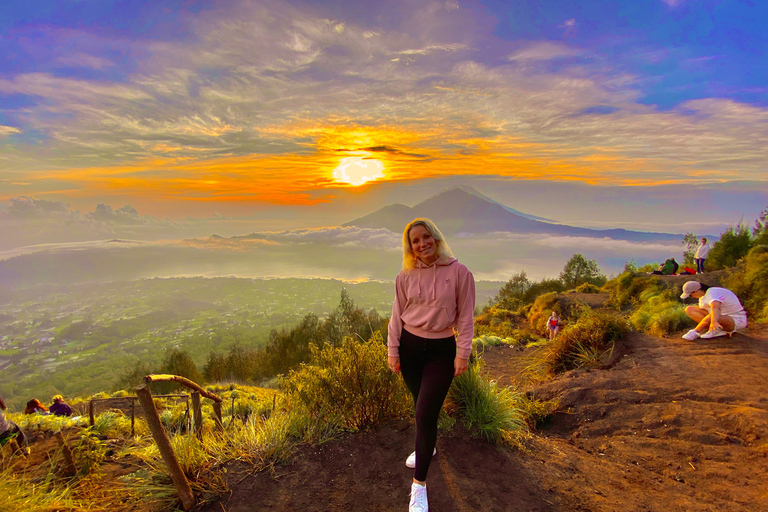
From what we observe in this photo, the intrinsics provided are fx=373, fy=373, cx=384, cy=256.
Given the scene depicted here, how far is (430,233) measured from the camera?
2902 mm

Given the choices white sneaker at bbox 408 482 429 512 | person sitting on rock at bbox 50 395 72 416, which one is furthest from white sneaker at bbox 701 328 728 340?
person sitting on rock at bbox 50 395 72 416

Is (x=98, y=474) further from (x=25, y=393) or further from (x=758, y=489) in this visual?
(x=25, y=393)

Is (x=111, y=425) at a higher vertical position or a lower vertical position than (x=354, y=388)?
lower

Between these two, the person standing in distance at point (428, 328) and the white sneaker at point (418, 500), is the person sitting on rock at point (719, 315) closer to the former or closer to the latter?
the person standing in distance at point (428, 328)

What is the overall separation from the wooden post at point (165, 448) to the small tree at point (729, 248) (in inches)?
902

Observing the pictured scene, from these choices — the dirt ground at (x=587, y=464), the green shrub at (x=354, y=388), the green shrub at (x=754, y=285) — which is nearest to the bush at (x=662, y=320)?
the green shrub at (x=754, y=285)

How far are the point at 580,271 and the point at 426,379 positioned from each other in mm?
34446

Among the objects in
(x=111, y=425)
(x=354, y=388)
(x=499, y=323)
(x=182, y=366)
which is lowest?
(x=182, y=366)

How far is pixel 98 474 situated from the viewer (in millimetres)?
4043

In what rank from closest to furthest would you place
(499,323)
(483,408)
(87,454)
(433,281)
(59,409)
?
1. (433,281)
2. (483,408)
3. (87,454)
4. (59,409)
5. (499,323)

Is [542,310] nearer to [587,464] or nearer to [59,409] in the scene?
[587,464]

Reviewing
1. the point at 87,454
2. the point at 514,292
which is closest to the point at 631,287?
the point at 514,292

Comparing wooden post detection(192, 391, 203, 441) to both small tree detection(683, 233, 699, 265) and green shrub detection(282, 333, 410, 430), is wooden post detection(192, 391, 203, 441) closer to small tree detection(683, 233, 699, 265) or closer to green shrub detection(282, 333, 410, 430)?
green shrub detection(282, 333, 410, 430)

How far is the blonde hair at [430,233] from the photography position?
291cm
